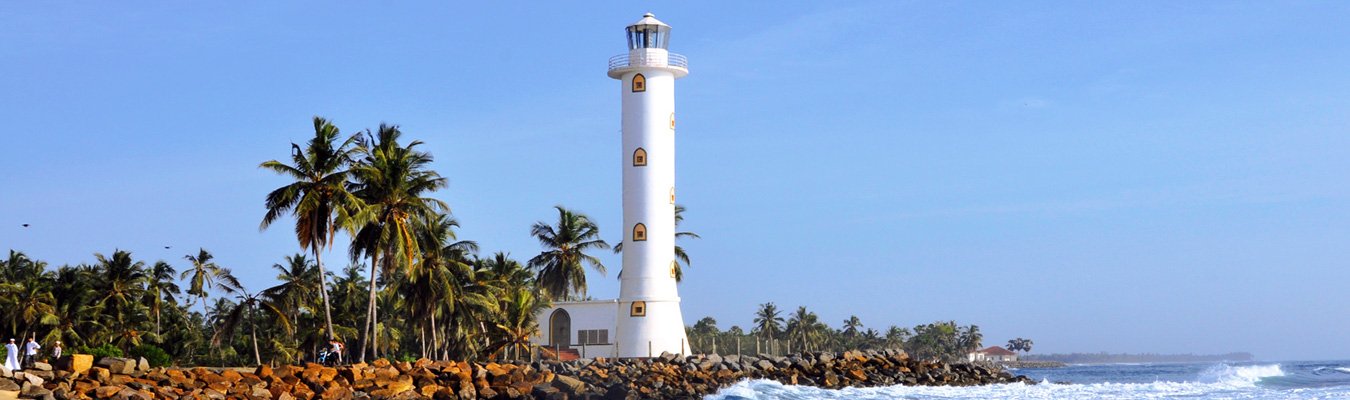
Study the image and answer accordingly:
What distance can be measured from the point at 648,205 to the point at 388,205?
7.58 metres

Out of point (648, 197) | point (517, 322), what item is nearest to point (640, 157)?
point (648, 197)

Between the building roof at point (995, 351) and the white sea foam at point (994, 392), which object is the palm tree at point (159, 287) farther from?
the building roof at point (995, 351)

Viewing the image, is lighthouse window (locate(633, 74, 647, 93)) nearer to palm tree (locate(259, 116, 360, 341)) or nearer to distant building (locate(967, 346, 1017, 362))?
palm tree (locate(259, 116, 360, 341))

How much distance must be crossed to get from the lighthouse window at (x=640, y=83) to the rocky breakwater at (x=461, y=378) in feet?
25.0

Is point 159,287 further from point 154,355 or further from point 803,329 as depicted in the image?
point 803,329

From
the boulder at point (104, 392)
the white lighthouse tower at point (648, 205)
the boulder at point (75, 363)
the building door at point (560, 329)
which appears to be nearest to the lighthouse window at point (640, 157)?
the white lighthouse tower at point (648, 205)

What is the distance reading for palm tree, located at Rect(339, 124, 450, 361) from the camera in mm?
34875

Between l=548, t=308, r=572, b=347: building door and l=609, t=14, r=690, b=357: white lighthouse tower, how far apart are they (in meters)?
4.03

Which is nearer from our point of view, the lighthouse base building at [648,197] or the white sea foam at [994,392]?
the white sea foam at [994,392]

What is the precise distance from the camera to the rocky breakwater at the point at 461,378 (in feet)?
78.7

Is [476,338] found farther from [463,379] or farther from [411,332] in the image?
[463,379]

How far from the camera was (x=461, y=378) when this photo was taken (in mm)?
29719

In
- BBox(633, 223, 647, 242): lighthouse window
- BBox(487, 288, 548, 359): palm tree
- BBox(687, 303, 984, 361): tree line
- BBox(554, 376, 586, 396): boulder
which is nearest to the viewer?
BBox(554, 376, 586, 396): boulder

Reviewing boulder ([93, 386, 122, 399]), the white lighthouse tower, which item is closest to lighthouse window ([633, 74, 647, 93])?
the white lighthouse tower
